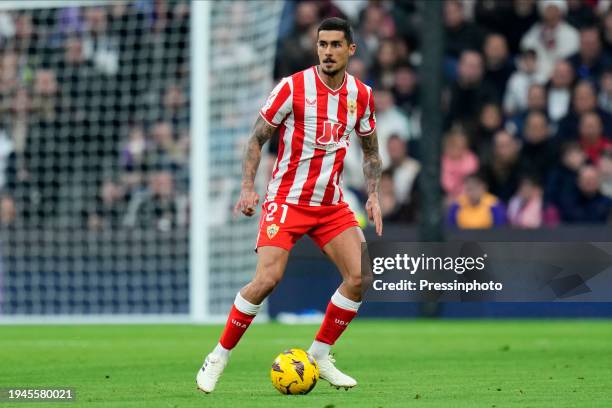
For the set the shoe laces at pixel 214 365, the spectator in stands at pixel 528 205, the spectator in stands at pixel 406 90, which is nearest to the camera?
the shoe laces at pixel 214 365

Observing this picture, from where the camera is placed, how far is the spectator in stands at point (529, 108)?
16.1 metres

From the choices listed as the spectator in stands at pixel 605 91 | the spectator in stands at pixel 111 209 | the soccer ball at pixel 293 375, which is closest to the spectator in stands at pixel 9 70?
the spectator in stands at pixel 111 209

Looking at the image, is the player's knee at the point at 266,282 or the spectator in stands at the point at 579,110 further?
the spectator in stands at the point at 579,110

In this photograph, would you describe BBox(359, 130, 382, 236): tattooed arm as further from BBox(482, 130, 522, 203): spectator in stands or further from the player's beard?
BBox(482, 130, 522, 203): spectator in stands

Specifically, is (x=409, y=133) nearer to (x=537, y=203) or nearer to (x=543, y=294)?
(x=537, y=203)

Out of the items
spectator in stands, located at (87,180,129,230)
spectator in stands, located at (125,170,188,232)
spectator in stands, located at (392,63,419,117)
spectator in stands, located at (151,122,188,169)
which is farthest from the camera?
spectator in stands, located at (392,63,419,117)

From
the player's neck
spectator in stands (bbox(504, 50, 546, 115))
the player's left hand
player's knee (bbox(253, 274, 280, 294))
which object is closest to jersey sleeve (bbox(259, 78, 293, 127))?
the player's neck

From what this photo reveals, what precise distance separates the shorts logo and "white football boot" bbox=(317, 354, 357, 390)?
86cm

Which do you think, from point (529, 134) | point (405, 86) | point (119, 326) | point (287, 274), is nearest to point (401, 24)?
point (405, 86)

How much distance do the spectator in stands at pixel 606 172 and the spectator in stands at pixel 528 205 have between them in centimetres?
72

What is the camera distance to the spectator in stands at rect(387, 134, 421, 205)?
1617 centimetres

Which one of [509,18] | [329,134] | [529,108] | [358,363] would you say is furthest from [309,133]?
[509,18]

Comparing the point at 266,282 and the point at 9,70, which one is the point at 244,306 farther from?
the point at 9,70

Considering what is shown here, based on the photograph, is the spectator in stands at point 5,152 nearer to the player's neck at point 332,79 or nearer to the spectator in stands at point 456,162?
the spectator in stands at point 456,162
